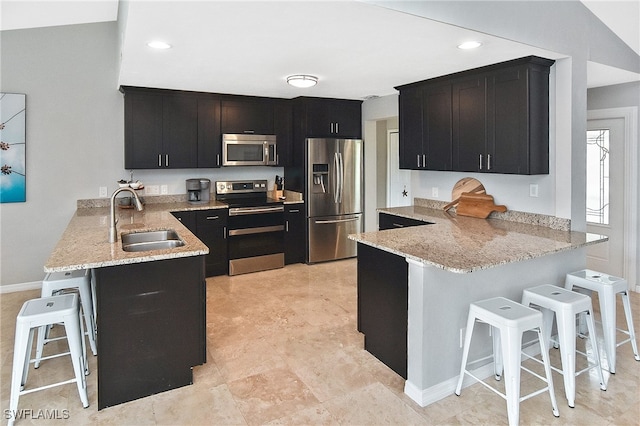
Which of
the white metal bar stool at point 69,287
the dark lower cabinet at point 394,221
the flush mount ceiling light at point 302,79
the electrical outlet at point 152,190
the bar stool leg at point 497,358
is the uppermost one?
the flush mount ceiling light at point 302,79

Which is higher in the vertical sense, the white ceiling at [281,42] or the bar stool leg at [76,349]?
the white ceiling at [281,42]

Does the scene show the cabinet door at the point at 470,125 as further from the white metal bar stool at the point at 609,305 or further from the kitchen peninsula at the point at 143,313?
the kitchen peninsula at the point at 143,313

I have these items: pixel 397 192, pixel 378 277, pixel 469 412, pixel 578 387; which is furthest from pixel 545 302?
pixel 397 192

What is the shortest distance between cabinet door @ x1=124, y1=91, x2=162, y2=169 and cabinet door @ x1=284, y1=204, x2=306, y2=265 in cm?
172

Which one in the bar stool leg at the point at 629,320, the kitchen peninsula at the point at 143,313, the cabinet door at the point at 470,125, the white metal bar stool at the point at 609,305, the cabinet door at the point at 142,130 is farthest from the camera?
the cabinet door at the point at 142,130

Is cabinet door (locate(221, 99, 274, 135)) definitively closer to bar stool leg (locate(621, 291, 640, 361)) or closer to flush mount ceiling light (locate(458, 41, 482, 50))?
flush mount ceiling light (locate(458, 41, 482, 50))

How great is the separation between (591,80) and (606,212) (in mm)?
1462

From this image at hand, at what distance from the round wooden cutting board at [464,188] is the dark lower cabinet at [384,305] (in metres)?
1.69

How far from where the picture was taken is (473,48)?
296 centimetres

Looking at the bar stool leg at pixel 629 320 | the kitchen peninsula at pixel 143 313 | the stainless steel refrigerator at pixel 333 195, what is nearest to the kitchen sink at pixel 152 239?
the kitchen peninsula at pixel 143 313

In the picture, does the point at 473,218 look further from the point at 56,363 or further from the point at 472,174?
the point at 56,363

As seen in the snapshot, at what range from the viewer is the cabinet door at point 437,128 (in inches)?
159

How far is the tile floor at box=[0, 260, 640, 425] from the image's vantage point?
2.29m

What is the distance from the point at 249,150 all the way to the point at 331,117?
1.20 metres
